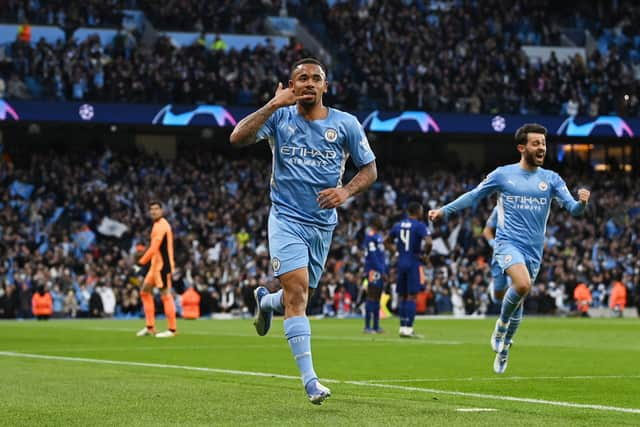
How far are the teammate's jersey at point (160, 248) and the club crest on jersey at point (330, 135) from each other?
12.5m

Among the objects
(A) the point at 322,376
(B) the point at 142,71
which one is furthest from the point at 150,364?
(B) the point at 142,71

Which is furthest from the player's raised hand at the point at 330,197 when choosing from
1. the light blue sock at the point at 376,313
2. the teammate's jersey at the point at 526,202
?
the light blue sock at the point at 376,313

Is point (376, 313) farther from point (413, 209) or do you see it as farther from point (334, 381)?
point (334, 381)

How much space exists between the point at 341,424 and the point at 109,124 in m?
37.1

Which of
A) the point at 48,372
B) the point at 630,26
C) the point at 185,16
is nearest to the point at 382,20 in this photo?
the point at 185,16

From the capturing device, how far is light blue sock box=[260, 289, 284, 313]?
10.2m

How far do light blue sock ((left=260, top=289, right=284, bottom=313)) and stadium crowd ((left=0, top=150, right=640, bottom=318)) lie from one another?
26.7 m

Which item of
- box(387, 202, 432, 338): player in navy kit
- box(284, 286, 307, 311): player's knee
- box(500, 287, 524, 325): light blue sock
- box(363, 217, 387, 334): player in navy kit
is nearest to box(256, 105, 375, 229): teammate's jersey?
box(284, 286, 307, 311): player's knee

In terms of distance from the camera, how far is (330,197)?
9.20m

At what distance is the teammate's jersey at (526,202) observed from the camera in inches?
532

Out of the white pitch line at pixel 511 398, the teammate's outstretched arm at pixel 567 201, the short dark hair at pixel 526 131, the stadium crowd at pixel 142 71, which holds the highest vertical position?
the stadium crowd at pixel 142 71

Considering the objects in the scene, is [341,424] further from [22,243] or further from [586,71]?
[586,71]

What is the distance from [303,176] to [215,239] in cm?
3244

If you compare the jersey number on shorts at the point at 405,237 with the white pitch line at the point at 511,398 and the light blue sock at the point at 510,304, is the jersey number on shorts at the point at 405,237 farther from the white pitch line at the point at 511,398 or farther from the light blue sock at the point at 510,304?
the white pitch line at the point at 511,398
